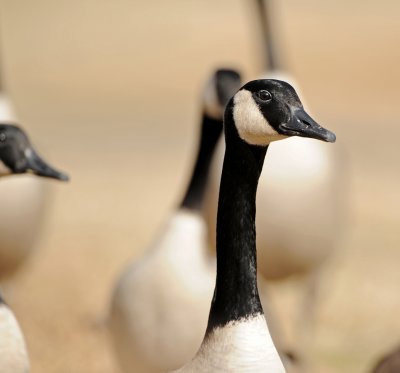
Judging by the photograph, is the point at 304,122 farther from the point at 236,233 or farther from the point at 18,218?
the point at 18,218

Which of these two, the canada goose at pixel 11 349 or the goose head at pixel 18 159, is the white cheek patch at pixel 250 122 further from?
the goose head at pixel 18 159

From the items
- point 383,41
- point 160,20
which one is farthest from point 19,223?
point 160,20

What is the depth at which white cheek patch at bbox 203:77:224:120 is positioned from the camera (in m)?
5.62

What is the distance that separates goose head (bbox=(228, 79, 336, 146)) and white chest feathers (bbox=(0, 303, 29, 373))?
0.97 metres

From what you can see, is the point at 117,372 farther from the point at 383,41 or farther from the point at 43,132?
the point at 383,41

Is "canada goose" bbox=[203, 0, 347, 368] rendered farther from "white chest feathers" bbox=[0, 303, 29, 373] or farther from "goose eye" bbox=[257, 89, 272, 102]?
"goose eye" bbox=[257, 89, 272, 102]

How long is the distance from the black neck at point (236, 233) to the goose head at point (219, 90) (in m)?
2.24

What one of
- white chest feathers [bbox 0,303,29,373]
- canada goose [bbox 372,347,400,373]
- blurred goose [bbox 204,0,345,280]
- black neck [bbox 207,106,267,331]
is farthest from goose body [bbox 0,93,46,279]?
black neck [bbox 207,106,267,331]

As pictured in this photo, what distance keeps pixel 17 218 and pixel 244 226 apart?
2.97 m

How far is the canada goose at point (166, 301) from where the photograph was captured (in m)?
4.77

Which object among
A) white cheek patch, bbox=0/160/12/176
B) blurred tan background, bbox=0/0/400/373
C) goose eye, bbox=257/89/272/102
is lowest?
blurred tan background, bbox=0/0/400/373

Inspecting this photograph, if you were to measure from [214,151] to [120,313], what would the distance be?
1023 mm

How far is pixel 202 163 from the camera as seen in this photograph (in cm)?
549

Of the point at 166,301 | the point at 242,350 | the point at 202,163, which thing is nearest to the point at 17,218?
the point at 202,163
